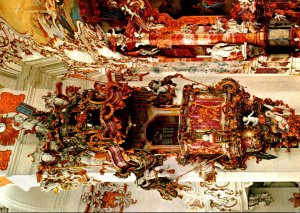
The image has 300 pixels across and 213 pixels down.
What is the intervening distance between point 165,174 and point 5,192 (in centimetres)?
385

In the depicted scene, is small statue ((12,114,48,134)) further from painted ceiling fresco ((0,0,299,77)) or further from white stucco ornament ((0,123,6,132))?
painted ceiling fresco ((0,0,299,77))

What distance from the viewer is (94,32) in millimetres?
10195

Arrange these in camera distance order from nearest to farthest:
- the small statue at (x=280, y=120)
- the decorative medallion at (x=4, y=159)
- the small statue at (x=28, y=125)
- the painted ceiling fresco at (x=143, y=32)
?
the small statue at (x=280, y=120)
the small statue at (x=28, y=125)
the decorative medallion at (x=4, y=159)
the painted ceiling fresco at (x=143, y=32)

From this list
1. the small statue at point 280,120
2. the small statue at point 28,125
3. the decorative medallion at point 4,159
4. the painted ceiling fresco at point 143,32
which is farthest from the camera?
the painted ceiling fresco at point 143,32

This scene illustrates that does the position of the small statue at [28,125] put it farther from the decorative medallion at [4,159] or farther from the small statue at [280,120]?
the small statue at [280,120]

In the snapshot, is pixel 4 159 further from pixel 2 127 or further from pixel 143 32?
pixel 143 32

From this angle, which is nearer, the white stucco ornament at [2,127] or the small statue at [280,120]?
the small statue at [280,120]

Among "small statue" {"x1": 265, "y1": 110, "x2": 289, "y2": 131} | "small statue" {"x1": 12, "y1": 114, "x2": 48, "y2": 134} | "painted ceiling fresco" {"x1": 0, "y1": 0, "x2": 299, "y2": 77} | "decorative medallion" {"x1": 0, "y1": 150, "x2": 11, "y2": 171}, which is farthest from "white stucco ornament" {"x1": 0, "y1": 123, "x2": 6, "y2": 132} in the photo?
"small statue" {"x1": 265, "y1": 110, "x2": 289, "y2": 131}

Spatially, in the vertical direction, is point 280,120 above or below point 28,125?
above

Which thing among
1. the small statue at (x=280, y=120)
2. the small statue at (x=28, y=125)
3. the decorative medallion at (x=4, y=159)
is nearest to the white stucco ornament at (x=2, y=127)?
the small statue at (x=28, y=125)

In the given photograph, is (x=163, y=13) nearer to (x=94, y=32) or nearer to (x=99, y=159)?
(x=94, y=32)

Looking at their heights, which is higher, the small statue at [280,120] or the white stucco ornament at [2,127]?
the small statue at [280,120]

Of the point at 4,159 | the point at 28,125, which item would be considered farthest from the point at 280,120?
the point at 4,159

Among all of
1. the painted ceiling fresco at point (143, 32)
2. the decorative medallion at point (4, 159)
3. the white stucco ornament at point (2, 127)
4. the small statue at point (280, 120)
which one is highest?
the painted ceiling fresco at point (143, 32)
